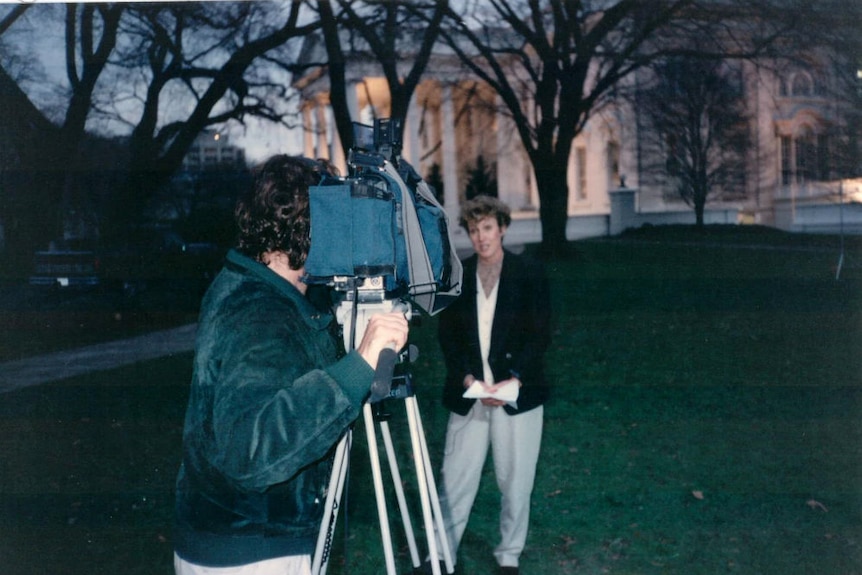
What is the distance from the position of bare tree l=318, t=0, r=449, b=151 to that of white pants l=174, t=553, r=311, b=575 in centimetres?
710

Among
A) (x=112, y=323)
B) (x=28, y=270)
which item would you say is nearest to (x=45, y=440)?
(x=28, y=270)

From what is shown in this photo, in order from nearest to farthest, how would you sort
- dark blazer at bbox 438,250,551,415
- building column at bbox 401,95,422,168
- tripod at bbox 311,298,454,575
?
tripod at bbox 311,298,454,575 → dark blazer at bbox 438,250,551,415 → building column at bbox 401,95,422,168

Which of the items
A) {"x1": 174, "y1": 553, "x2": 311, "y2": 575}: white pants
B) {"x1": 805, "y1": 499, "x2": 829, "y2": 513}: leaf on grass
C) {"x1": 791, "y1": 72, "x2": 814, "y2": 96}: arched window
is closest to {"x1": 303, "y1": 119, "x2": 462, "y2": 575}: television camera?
{"x1": 174, "y1": 553, "x2": 311, "y2": 575}: white pants

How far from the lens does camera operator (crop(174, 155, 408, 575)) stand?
162 cm

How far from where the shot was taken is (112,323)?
9.55 meters

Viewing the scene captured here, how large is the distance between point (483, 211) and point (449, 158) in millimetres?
12692

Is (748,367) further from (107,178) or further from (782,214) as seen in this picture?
(107,178)

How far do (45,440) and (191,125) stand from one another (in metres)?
3.71

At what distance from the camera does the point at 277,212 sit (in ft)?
6.20

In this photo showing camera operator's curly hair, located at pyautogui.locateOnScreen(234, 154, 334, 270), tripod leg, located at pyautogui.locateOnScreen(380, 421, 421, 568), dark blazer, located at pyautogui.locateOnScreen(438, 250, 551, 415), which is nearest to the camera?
camera operator's curly hair, located at pyautogui.locateOnScreen(234, 154, 334, 270)

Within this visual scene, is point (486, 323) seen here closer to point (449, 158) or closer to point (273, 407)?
point (273, 407)

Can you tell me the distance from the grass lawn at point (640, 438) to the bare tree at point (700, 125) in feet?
2.40

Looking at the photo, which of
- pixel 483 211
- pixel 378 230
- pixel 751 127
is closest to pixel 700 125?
pixel 751 127

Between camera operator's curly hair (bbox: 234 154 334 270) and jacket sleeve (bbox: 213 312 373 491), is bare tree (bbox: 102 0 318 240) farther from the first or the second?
jacket sleeve (bbox: 213 312 373 491)
